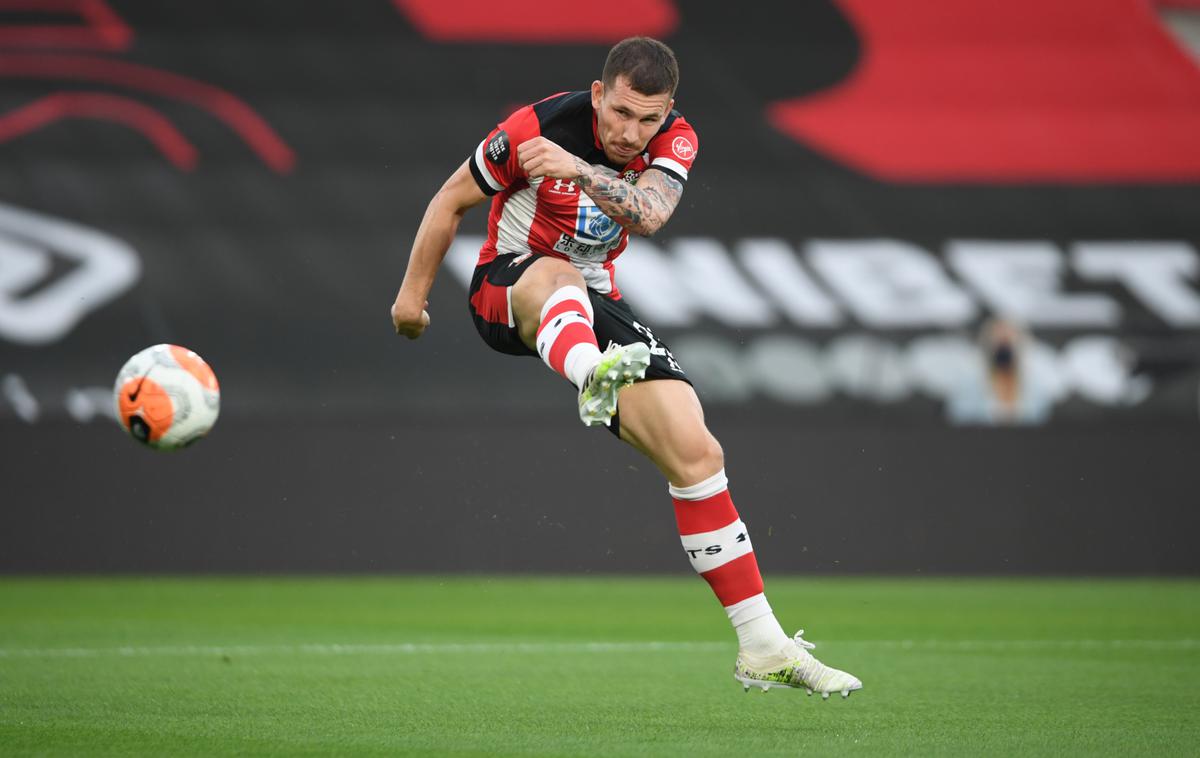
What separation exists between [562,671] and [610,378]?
6.77 ft

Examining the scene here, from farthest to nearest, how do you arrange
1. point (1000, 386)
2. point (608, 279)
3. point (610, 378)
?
point (1000, 386)
point (608, 279)
point (610, 378)

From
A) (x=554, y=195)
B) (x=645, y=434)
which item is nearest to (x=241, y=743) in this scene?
(x=645, y=434)

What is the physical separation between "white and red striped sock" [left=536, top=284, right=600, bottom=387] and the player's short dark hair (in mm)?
687

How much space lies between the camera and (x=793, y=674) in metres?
4.73

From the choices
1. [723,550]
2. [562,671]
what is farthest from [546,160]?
[562,671]

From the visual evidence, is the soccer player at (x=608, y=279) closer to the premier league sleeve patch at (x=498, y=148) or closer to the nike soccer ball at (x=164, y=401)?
the premier league sleeve patch at (x=498, y=148)

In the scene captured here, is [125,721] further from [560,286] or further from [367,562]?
[367,562]

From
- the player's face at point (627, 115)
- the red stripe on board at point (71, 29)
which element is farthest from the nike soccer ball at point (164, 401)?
the red stripe on board at point (71, 29)

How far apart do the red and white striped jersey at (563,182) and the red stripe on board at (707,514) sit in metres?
0.89

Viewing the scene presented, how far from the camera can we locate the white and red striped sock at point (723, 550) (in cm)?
488

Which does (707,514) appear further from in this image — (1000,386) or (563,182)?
(1000,386)

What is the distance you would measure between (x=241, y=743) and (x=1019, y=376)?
9472 mm

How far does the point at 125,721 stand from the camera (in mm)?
4816

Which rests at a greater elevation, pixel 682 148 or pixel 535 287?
pixel 682 148
